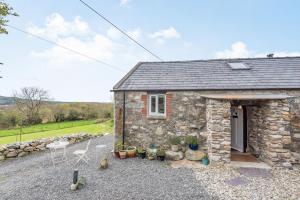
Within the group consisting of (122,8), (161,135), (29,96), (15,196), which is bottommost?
(15,196)

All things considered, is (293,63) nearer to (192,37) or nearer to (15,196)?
(192,37)

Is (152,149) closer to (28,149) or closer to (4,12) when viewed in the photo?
(4,12)

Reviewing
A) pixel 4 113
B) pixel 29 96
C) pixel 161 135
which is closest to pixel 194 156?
pixel 161 135

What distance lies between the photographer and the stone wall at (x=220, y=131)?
754 cm

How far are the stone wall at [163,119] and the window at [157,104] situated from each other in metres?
0.24

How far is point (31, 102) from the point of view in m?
28.4

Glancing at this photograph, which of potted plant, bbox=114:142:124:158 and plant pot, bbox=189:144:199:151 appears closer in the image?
plant pot, bbox=189:144:199:151

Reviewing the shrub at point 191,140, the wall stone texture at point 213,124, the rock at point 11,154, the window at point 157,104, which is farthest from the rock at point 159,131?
the rock at point 11,154

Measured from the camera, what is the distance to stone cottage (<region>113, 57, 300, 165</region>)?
297 inches

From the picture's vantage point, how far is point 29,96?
97.7 ft

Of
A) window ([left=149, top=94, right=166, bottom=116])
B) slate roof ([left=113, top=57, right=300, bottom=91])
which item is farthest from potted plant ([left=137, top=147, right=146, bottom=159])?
slate roof ([left=113, top=57, right=300, bottom=91])

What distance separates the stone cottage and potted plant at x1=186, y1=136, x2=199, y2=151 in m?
0.24

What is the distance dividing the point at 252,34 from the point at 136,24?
9050 millimetres

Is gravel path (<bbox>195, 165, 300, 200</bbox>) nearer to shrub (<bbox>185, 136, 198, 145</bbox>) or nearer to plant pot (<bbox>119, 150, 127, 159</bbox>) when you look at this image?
shrub (<bbox>185, 136, 198, 145</bbox>)
